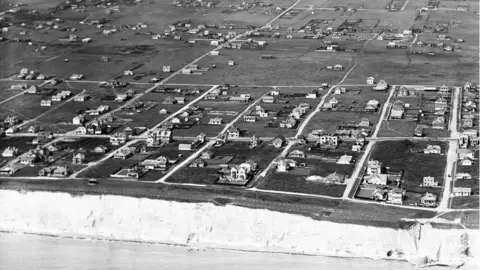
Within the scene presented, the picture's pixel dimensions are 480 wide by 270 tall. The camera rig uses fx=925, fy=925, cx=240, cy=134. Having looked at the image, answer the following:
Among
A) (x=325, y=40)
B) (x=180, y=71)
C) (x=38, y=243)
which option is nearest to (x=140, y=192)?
(x=38, y=243)

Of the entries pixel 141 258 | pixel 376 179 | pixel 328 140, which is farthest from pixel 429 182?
pixel 141 258

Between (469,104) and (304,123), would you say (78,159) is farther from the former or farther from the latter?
(469,104)

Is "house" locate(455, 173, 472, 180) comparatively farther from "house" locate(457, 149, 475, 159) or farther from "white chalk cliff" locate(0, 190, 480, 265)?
"white chalk cliff" locate(0, 190, 480, 265)

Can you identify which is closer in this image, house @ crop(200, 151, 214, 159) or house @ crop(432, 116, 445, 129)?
house @ crop(200, 151, 214, 159)

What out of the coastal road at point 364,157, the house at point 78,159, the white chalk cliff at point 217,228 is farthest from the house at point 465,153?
the house at point 78,159

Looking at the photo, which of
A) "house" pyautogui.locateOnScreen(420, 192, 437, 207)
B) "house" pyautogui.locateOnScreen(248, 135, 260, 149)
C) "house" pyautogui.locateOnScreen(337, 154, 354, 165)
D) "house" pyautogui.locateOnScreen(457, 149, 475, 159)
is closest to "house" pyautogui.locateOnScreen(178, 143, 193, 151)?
"house" pyautogui.locateOnScreen(248, 135, 260, 149)

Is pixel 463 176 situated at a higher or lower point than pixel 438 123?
lower

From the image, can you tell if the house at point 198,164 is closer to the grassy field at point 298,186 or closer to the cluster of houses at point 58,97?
the grassy field at point 298,186

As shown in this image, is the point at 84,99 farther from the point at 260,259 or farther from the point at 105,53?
the point at 260,259

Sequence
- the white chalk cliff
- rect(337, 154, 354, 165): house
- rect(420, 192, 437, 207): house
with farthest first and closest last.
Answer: rect(337, 154, 354, 165): house
rect(420, 192, 437, 207): house
the white chalk cliff
